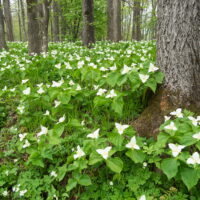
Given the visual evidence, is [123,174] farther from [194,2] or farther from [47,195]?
[194,2]

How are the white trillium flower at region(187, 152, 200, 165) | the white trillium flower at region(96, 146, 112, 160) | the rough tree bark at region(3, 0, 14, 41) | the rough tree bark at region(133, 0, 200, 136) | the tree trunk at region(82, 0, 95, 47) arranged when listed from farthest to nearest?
the rough tree bark at region(3, 0, 14, 41) < the tree trunk at region(82, 0, 95, 47) < the rough tree bark at region(133, 0, 200, 136) < the white trillium flower at region(96, 146, 112, 160) < the white trillium flower at region(187, 152, 200, 165)

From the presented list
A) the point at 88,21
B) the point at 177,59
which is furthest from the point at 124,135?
the point at 88,21

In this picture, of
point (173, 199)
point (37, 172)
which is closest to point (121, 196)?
point (173, 199)

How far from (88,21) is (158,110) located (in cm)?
591

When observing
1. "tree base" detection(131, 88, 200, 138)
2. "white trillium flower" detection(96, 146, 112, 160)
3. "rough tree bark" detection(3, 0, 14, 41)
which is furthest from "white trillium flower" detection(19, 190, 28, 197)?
"rough tree bark" detection(3, 0, 14, 41)

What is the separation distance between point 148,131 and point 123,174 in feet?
2.04

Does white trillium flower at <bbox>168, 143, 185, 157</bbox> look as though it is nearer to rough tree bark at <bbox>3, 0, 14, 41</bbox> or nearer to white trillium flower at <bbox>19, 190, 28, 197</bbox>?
white trillium flower at <bbox>19, 190, 28, 197</bbox>

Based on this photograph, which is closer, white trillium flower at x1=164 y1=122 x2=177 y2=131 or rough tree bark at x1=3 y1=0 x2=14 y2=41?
white trillium flower at x1=164 y1=122 x2=177 y2=131

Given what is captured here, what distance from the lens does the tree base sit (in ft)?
8.00

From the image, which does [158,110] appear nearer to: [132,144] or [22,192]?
[132,144]

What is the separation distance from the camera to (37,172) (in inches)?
92.7

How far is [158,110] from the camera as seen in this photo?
2553 mm

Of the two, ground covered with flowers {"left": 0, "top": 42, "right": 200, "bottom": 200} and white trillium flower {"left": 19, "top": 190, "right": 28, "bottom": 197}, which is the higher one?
ground covered with flowers {"left": 0, "top": 42, "right": 200, "bottom": 200}

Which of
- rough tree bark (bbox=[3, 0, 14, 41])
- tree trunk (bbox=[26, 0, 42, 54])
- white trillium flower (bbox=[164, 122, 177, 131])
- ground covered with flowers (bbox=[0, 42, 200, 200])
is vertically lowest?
ground covered with flowers (bbox=[0, 42, 200, 200])
